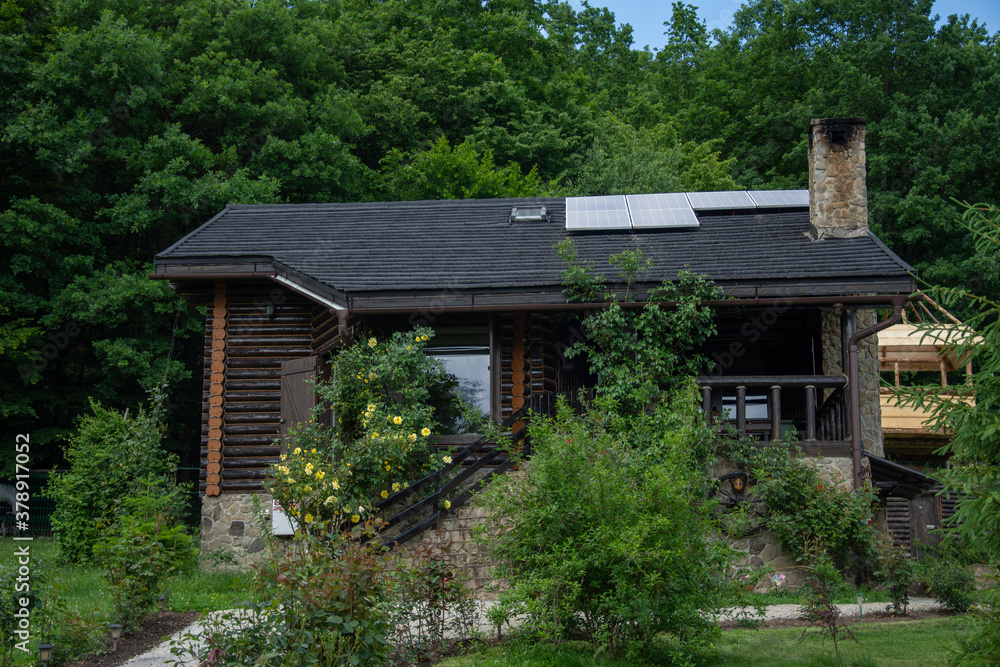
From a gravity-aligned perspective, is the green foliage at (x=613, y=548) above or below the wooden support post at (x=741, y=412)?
below

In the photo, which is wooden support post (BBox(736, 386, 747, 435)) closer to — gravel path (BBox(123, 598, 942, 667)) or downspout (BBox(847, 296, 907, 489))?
downspout (BBox(847, 296, 907, 489))

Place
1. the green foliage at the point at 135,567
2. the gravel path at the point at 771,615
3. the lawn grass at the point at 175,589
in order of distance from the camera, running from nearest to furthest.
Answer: the gravel path at the point at 771,615 < the green foliage at the point at 135,567 < the lawn grass at the point at 175,589

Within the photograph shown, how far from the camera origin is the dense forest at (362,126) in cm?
1995

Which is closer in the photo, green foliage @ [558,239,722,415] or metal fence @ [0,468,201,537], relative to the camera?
green foliage @ [558,239,722,415]

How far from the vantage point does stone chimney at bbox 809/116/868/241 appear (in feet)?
45.1

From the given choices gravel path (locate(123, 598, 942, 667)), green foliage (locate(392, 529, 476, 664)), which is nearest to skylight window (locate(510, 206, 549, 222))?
gravel path (locate(123, 598, 942, 667))

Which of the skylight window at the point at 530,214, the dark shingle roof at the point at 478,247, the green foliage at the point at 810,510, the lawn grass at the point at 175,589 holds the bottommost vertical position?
the lawn grass at the point at 175,589

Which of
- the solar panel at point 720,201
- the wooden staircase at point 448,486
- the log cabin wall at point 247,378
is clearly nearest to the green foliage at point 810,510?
the wooden staircase at point 448,486

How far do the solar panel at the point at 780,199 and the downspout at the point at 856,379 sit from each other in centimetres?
425

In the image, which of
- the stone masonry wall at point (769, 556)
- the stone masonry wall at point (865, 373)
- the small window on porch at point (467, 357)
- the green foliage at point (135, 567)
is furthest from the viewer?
the stone masonry wall at point (865, 373)

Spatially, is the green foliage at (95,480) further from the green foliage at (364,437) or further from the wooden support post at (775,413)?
the wooden support post at (775,413)

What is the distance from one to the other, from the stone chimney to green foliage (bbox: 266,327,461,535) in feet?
22.2

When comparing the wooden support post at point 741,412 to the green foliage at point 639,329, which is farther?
the green foliage at point 639,329

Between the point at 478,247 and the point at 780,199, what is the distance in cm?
586
